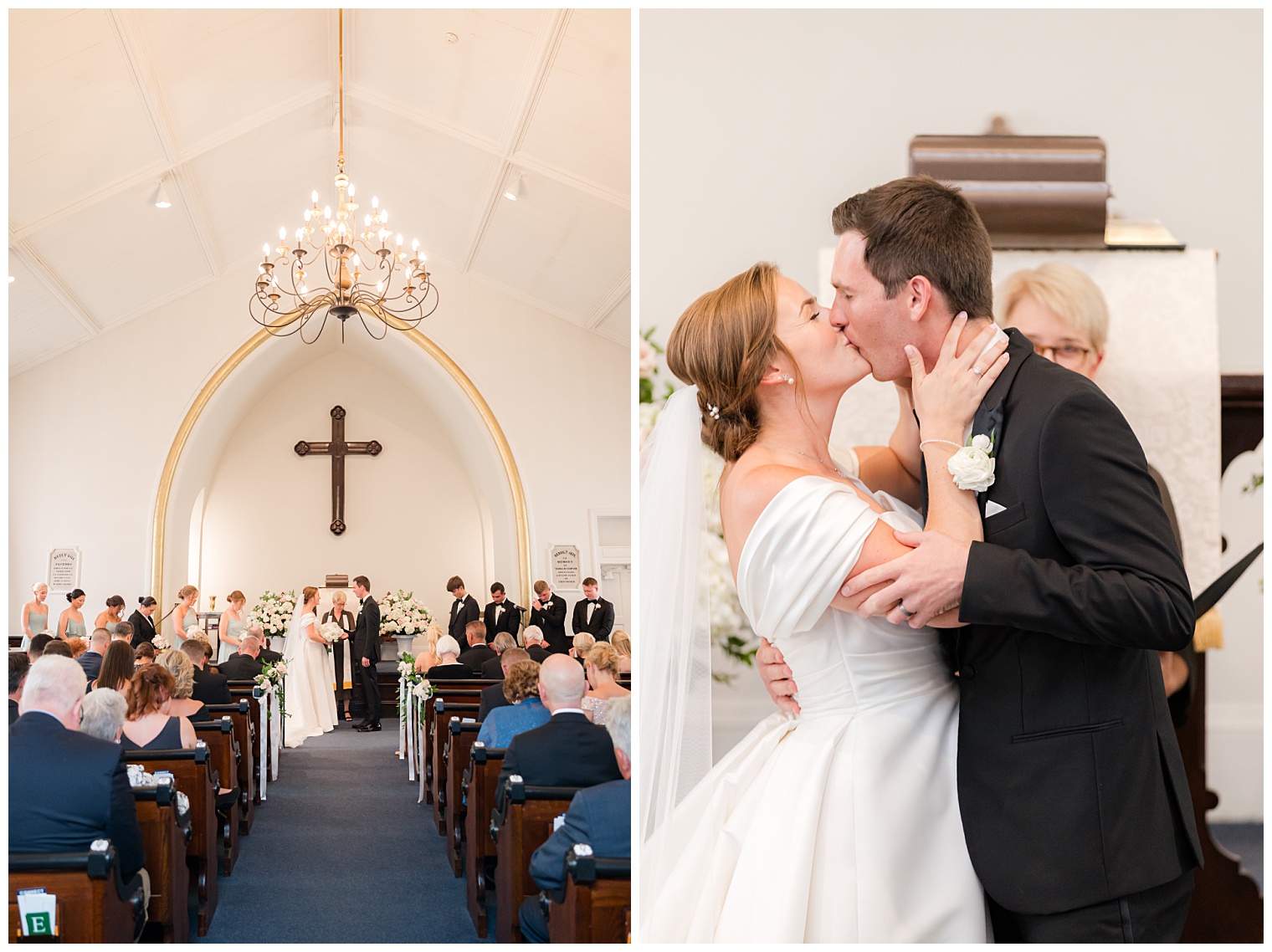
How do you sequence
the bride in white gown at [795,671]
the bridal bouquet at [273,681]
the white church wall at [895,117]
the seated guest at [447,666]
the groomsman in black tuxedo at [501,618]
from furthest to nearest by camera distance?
1. the groomsman in black tuxedo at [501,618]
2. the bridal bouquet at [273,681]
3. the seated guest at [447,666]
4. the white church wall at [895,117]
5. the bride in white gown at [795,671]

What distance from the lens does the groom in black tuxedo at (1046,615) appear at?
1612 millimetres

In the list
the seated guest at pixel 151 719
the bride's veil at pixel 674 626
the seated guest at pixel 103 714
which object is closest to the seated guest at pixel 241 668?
the seated guest at pixel 151 719

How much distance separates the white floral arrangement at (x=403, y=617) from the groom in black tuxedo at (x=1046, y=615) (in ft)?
30.9

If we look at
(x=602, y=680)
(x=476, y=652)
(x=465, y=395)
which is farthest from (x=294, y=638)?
(x=602, y=680)

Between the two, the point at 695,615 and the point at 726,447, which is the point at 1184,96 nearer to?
the point at 726,447

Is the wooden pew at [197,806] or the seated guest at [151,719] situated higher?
the seated guest at [151,719]

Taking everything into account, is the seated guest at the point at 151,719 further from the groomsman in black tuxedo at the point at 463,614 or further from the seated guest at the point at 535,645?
the groomsman in black tuxedo at the point at 463,614

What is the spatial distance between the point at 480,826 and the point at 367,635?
243 inches

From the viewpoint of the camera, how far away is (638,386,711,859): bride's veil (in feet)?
7.07

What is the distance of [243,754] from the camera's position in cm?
615

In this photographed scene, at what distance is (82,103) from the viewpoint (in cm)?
648

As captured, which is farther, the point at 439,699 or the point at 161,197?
the point at 161,197

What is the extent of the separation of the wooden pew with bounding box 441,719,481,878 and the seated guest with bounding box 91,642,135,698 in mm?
1575

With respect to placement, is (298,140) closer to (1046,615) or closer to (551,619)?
(551,619)
